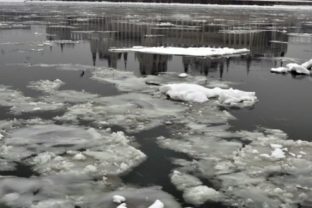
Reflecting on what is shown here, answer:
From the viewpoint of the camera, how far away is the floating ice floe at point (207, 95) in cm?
1288

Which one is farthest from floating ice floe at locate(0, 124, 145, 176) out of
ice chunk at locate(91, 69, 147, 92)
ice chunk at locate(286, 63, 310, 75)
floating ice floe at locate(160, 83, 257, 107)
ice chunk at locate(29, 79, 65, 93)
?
ice chunk at locate(286, 63, 310, 75)

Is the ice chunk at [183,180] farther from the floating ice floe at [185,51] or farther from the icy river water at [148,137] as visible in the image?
the floating ice floe at [185,51]

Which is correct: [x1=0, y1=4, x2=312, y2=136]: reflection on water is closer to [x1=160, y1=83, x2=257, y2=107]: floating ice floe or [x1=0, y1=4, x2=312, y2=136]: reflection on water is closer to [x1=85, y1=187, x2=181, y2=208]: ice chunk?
[x1=160, y1=83, x2=257, y2=107]: floating ice floe

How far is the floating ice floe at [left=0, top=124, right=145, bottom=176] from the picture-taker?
797cm

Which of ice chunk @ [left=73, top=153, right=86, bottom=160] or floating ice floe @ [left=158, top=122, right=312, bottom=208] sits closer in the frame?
floating ice floe @ [left=158, top=122, right=312, bottom=208]

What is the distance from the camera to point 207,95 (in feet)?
44.1

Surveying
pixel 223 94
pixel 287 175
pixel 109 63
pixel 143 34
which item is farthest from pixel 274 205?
pixel 143 34

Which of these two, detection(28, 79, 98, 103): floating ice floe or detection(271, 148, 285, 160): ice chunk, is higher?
detection(28, 79, 98, 103): floating ice floe

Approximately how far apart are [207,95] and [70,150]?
5.78 m

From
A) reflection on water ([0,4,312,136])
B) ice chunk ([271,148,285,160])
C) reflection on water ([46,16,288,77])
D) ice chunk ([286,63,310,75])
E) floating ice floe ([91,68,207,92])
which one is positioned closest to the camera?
ice chunk ([271,148,285,160])

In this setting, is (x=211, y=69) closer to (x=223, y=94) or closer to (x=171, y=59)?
(x=171, y=59)

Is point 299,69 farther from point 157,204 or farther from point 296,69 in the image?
point 157,204

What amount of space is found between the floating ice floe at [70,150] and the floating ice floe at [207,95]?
386cm

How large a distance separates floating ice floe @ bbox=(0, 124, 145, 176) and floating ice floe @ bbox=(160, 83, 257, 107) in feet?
12.7
